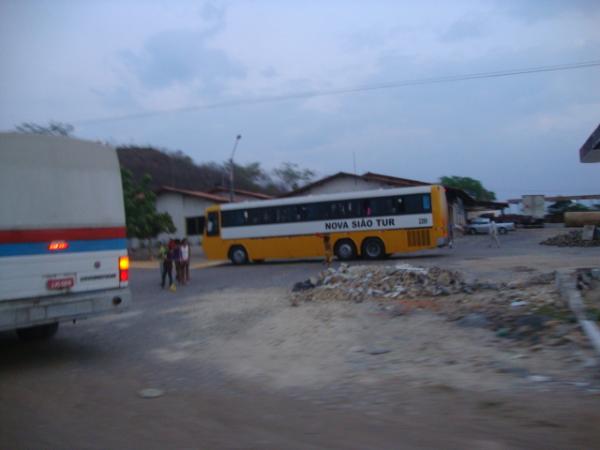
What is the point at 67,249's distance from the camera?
7180 mm

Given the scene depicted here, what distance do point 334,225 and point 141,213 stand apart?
11.5 meters

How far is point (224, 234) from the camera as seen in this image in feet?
83.7

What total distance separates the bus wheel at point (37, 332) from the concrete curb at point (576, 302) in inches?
312

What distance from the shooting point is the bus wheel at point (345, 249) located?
2316 cm

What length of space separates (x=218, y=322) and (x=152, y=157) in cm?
4800

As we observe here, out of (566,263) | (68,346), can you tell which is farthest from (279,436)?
(566,263)

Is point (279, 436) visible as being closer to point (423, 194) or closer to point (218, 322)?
point (218, 322)

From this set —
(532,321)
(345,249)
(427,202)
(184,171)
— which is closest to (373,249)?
(345,249)

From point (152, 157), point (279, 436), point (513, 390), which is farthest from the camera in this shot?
point (152, 157)

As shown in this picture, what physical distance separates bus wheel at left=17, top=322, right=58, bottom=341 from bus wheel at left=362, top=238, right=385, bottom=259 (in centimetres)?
1546

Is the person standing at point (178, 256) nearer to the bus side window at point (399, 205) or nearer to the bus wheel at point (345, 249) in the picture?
the bus wheel at point (345, 249)

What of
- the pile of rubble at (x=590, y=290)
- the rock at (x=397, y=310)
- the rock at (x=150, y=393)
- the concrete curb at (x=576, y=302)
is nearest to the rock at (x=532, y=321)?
the concrete curb at (x=576, y=302)

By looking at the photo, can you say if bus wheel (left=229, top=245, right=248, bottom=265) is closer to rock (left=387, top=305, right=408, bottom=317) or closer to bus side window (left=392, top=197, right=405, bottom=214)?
bus side window (left=392, top=197, right=405, bottom=214)

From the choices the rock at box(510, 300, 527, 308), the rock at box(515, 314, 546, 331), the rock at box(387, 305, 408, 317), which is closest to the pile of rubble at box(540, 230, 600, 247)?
the rock at box(510, 300, 527, 308)
